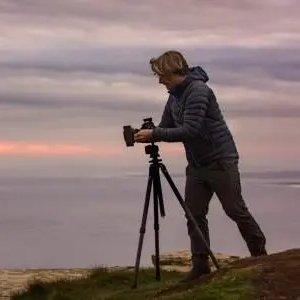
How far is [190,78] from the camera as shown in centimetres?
1233

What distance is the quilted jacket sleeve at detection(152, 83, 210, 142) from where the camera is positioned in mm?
12039

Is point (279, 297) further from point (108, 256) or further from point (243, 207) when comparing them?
point (108, 256)

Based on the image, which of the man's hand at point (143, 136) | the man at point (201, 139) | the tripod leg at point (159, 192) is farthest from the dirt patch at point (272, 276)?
the man's hand at point (143, 136)

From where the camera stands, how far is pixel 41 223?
16875 centimetres

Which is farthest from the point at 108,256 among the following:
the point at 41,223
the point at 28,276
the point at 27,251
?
the point at 41,223

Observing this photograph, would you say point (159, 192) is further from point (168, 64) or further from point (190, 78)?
point (168, 64)

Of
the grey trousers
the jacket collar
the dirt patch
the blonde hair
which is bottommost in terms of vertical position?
the dirt patch

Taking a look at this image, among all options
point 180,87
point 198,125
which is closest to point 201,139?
point 198,125

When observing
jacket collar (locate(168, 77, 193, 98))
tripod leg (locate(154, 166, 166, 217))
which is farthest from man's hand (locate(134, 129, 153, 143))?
tripod leg (locate(154, 166, 166, 217))

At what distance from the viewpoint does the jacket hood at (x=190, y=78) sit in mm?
12312

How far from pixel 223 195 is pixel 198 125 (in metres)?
1.02

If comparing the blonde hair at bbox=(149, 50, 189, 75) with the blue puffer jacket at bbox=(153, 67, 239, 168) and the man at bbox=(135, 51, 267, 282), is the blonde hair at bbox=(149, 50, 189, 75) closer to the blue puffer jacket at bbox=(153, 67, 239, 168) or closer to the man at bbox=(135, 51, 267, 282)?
the man at bbox=(135, 51, 267, 282)

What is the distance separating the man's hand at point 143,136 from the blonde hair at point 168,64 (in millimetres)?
742

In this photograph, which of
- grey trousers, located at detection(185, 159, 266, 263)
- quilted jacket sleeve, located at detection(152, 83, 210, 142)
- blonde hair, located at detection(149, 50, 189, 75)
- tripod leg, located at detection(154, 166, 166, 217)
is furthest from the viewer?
tripod leg, located at detection(154, 166, 166, 217)
